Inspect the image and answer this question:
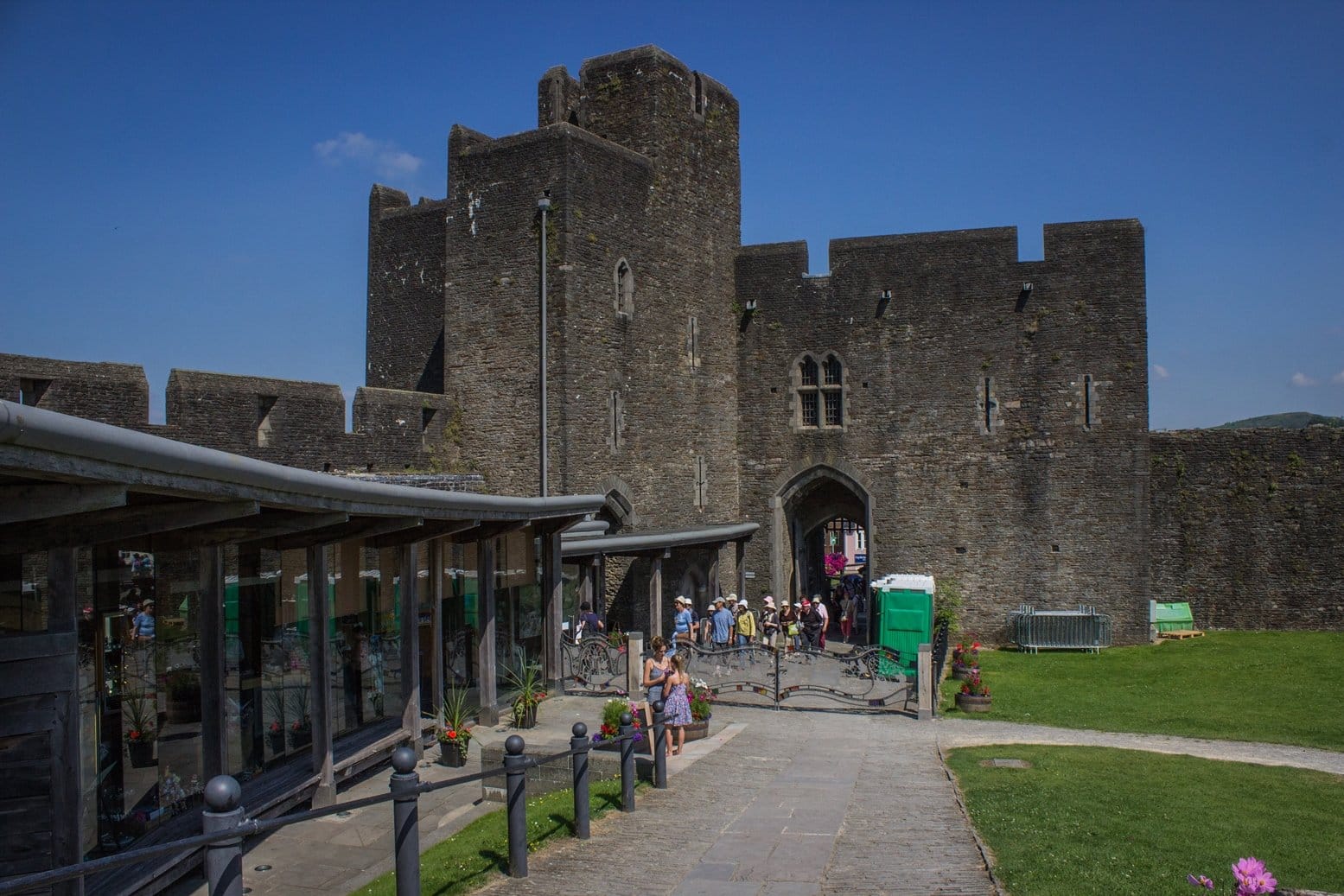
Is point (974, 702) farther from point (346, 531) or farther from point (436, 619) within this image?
point (346, 531)

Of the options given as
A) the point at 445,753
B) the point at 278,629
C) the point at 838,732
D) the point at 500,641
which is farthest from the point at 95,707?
the point at 838,732

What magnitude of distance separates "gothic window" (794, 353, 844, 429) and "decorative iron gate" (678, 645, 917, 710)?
7.31m

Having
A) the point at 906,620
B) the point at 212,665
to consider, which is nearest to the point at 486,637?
the point at 212,665

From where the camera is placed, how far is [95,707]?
7.28m

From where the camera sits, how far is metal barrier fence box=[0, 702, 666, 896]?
15.7 ft

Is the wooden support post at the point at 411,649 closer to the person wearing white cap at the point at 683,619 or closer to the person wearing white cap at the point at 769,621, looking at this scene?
the person wearing white cap at the point at 683,619

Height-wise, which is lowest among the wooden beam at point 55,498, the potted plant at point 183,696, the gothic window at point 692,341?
the potted plant at point 183,696

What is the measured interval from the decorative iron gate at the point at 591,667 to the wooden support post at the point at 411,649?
14.0ft

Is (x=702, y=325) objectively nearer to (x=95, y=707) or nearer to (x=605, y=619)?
(x=605, y=619)

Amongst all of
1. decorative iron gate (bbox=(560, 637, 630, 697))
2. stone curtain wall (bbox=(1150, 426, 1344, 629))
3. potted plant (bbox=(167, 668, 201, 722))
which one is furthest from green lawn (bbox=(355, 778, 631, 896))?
stone curtain wall (bbox=(1150, 426, 1344, 629))

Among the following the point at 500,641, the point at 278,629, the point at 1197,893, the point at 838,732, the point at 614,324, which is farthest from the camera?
the point at 614,324

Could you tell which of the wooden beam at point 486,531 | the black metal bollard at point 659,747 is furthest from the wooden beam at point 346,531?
the black metal bollard at point 659,747

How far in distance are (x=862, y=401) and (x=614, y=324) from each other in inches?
282

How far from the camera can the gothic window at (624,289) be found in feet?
71.9
